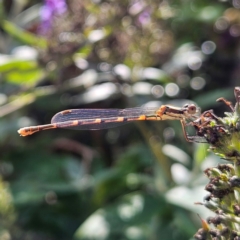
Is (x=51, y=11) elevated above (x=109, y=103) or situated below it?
above

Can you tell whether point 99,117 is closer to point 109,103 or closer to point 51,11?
point 51,11

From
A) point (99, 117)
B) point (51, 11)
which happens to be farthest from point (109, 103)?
point (99, 117)

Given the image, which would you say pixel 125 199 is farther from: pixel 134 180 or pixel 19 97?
pixel 19 97

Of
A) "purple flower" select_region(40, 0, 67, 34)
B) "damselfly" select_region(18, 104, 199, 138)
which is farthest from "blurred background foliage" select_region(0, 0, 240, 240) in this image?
"damselfly" select_region(18, 104, 199, 138)

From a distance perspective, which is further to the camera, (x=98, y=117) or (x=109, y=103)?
(x=109, y=103)

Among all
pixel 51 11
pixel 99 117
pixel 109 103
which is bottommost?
pixel 109 103

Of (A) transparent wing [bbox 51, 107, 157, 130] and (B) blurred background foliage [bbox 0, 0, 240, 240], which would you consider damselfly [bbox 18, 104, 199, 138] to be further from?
(B) blurred background foliage [bbox 0, 0, 240, 240]

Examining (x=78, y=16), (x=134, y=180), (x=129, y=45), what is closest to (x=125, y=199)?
(x=134, y=180)

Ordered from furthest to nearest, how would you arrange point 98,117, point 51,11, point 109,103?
1. point 109,103
2. point 51,11
3. point 98,117

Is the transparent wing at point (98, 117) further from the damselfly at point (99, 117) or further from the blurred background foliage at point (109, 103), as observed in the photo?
the blurred background foliage at point (109, 103)

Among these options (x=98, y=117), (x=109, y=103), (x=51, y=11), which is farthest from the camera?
(x=109, y=103)

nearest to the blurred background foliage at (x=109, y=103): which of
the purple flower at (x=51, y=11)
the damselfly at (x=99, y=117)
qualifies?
the purple flower at (x=51, y=11)
